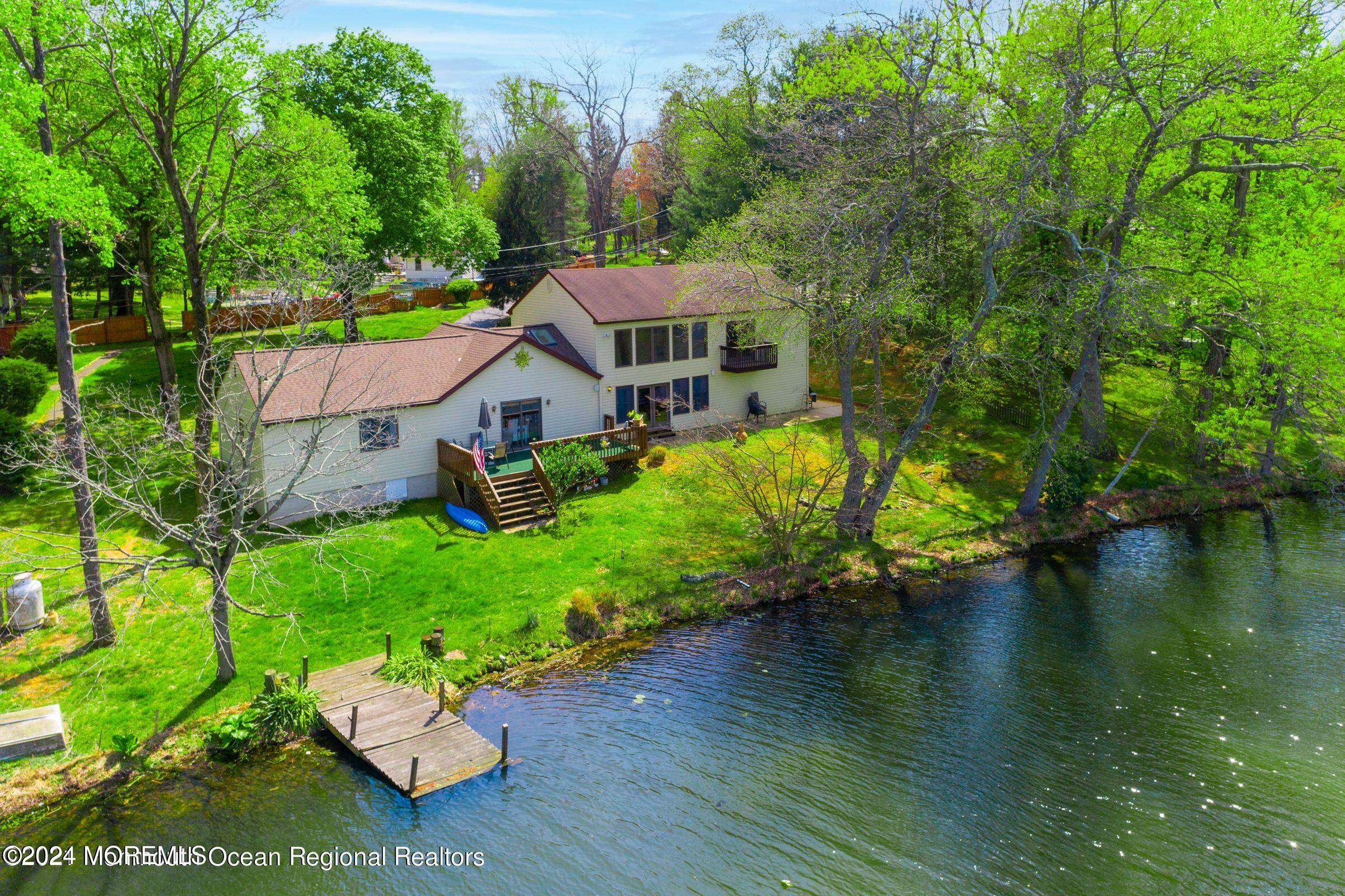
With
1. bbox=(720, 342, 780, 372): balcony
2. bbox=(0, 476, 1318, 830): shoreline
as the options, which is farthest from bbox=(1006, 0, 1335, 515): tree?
bbox=(720, 342, 780, 372): balcony

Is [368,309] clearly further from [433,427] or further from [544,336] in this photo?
[433,427]

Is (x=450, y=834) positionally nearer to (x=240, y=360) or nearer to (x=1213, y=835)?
(x=1213, y=835)

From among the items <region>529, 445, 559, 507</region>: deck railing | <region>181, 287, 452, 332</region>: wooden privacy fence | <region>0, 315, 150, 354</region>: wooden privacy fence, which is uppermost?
<region>181, 287, 452, 332</region>: wooden privacy fence

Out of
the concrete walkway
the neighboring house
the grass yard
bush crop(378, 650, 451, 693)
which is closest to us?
the grass yard

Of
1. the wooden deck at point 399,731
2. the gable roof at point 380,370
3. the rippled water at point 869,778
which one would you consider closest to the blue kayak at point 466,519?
the gable roof at point 380,370

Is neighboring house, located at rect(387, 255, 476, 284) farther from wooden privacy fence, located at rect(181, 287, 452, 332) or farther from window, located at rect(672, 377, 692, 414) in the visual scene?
window, located at rect(672, 377, 692, 414)

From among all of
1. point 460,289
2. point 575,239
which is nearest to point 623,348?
point 460,289
